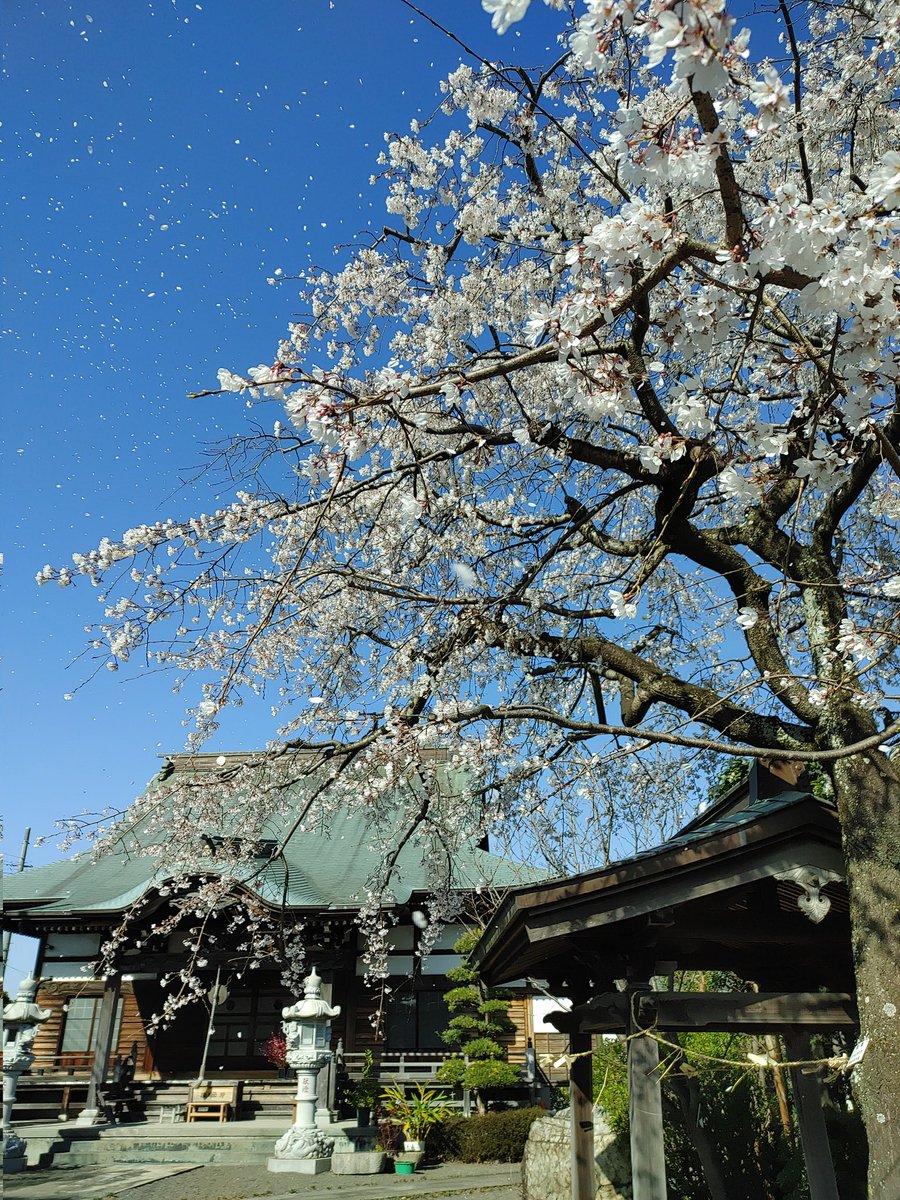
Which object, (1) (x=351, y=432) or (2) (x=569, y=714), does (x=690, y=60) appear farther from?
(2) (x=569, y=714)

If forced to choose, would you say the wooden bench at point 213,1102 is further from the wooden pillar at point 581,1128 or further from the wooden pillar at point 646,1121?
the wooden pillar at point 646,1121

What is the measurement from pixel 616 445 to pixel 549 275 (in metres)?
1.60

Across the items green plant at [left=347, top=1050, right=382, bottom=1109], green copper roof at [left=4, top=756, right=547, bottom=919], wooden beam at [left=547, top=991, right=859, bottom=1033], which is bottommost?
green plant at [left=347, top=1050, right=382, bottom=1109]

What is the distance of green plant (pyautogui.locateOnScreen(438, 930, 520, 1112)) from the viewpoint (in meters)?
13.7

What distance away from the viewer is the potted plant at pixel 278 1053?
15.5m

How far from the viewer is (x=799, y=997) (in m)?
5.00

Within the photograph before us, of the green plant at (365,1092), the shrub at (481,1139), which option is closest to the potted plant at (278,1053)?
the green plant at (365,1092)

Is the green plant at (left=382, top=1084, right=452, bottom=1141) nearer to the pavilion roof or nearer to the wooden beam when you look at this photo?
the pavilion roof

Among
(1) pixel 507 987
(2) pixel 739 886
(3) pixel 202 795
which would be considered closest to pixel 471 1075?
(1) pixel 507 987

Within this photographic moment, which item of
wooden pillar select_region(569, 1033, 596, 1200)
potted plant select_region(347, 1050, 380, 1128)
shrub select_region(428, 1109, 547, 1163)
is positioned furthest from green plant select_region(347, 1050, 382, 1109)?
wooden pillar select_region(569, 1033, 596, 1200)

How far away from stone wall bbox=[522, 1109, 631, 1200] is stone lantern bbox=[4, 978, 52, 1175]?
6862mm

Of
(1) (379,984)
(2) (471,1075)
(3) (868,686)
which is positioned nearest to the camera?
(3) (868,686)

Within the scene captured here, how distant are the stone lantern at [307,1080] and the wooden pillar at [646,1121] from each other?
8.26m

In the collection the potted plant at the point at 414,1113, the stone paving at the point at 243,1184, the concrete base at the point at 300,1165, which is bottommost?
the stone paving at the point at 243,1184
